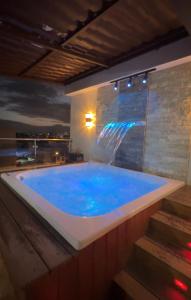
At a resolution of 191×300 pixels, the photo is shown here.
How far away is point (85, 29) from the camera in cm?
212

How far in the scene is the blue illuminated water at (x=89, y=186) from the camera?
97.0 inches

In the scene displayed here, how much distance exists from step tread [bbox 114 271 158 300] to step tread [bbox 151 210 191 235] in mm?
622

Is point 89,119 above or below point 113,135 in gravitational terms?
above

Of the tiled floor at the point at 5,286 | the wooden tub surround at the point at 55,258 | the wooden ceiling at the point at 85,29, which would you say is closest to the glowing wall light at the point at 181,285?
the wooden tub surround at the point at 55,258

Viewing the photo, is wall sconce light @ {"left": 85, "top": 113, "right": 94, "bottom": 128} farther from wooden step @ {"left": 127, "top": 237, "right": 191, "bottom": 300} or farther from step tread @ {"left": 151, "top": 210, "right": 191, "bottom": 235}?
wooden step @ {"left": 127, "top": 237, "right": 191, "bottom": 300}

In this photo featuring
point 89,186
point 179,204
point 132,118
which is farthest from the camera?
point 132,118

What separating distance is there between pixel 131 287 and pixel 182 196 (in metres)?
1.24

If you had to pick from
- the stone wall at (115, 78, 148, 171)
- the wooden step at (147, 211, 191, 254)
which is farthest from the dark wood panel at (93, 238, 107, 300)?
the stone wall at (115, 78, 148, 171)

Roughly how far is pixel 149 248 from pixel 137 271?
8.6 inches

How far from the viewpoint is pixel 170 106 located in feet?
9.18

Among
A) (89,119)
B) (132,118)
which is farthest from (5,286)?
(89,119)

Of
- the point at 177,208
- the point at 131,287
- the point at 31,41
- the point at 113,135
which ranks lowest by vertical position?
the point at 131,287

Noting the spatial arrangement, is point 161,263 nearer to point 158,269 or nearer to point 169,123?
point 158,269

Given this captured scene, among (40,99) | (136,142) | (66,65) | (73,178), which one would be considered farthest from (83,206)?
(40,99)
